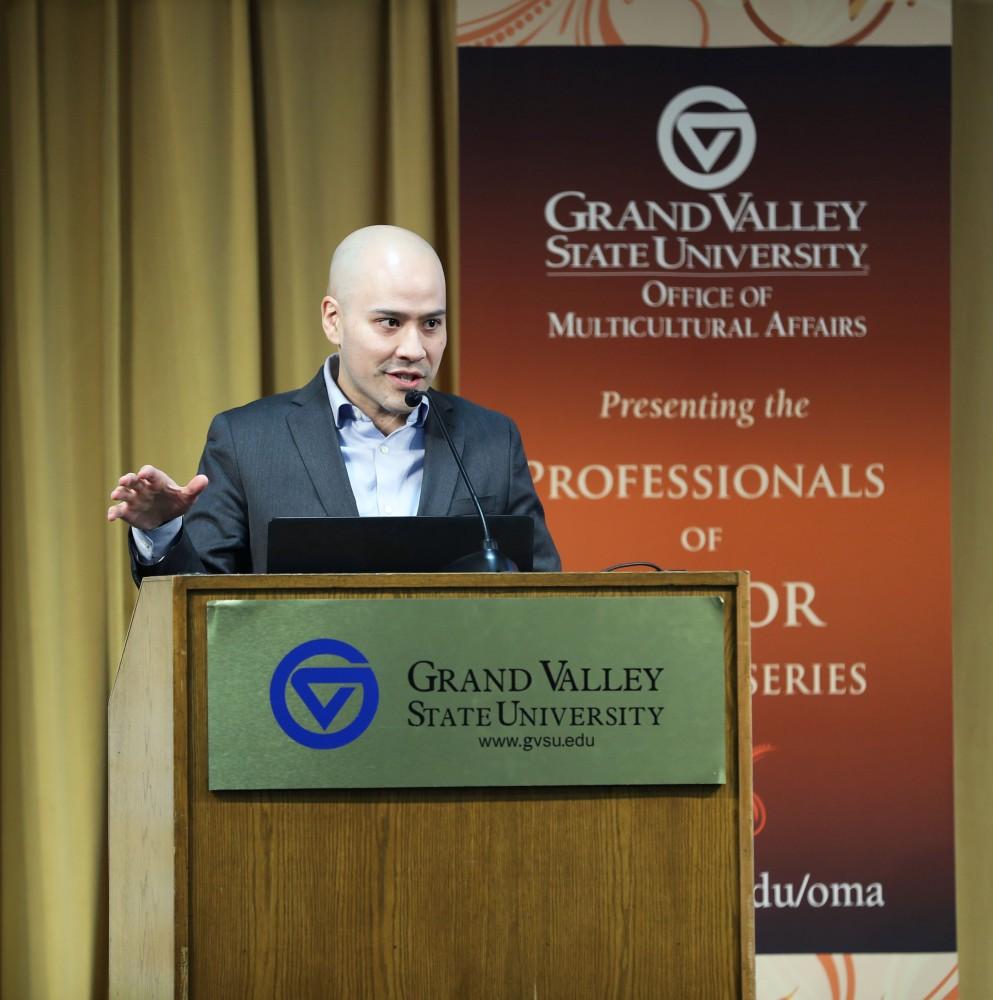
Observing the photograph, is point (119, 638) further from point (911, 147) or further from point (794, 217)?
point (911, 147)

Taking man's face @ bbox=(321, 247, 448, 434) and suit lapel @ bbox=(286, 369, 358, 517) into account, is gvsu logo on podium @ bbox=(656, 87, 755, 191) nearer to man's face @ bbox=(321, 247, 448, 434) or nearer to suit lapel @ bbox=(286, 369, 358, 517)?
man's face @ bbox=(321, 247, 448, 434)

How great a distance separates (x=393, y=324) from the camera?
231cm

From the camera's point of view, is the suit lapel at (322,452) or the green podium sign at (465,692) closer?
the green podium sign at (465,692)

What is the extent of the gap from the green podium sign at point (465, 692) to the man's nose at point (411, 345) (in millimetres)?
997

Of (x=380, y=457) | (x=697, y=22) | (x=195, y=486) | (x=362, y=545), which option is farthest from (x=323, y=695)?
(x=697, y=22)

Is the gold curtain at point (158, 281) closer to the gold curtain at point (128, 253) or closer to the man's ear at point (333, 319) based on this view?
the gold curtain at point (128, 253)

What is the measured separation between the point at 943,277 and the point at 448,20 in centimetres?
146

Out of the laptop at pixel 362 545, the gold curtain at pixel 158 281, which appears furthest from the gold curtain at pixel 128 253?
the laptop at pixel 362 545

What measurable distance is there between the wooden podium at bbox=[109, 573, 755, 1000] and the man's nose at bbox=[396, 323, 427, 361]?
0.99 m

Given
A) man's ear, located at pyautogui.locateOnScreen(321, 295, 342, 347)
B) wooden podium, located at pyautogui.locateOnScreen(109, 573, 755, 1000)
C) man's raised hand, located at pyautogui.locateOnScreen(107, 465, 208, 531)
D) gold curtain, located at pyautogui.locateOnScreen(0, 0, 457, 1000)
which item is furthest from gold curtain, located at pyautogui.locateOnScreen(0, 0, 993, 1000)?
wooden podium, located at pyautogui.locateOnScreen(109, 573, 755, 1000)

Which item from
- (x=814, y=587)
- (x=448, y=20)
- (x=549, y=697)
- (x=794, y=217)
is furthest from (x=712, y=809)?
(x=448, y=20)

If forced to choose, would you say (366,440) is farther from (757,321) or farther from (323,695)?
(757,321)

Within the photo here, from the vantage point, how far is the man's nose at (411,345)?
2.29m

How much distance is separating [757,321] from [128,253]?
5.50 ft
